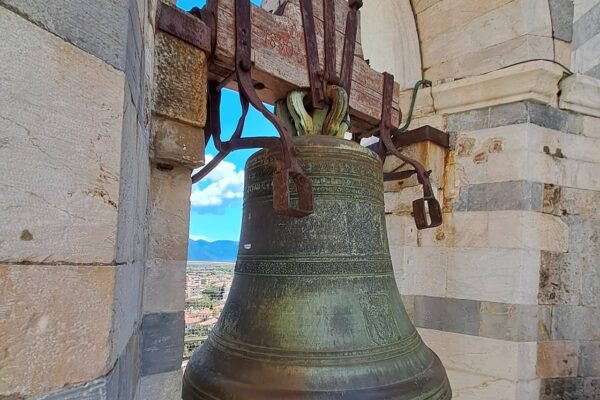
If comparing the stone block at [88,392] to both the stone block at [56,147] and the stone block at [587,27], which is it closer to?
the stone block at [56,147]

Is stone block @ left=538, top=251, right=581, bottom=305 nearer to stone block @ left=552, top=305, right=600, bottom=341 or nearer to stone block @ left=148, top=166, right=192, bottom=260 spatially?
stone block @ left=552, top=305, right=600, bottom=341

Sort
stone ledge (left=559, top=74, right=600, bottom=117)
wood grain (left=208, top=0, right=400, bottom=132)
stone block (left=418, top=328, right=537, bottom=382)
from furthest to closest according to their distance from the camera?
stone ledge (left=559, top=74, right=600, bottom=117) < stone block (left=418, top=328, right=537, bottom=382) < wood grain (left=208, top=0, right=400, bottom=132)

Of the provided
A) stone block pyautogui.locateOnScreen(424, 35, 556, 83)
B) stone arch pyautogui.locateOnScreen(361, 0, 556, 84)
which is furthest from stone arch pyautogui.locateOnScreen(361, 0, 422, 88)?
stone block pyautogui.locateOnScreen(424, 35, 556, 83)

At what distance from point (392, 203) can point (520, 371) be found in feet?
2.63

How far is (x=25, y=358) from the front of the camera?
391mm

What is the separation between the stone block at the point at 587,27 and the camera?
1.64 m

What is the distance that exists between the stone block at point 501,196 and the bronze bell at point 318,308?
87 centimetres

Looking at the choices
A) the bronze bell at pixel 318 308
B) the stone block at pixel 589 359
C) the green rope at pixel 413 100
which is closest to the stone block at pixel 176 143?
the bronze bell at pixel 318 308

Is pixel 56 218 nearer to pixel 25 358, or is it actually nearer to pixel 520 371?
pixel 25 358

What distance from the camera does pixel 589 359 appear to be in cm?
161

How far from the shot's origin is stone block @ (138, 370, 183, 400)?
3.05 feet

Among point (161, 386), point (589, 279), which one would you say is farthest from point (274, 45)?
point (589, 279)

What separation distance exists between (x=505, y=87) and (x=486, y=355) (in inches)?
41.3

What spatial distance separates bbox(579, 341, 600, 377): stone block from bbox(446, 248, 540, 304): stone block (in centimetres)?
31
